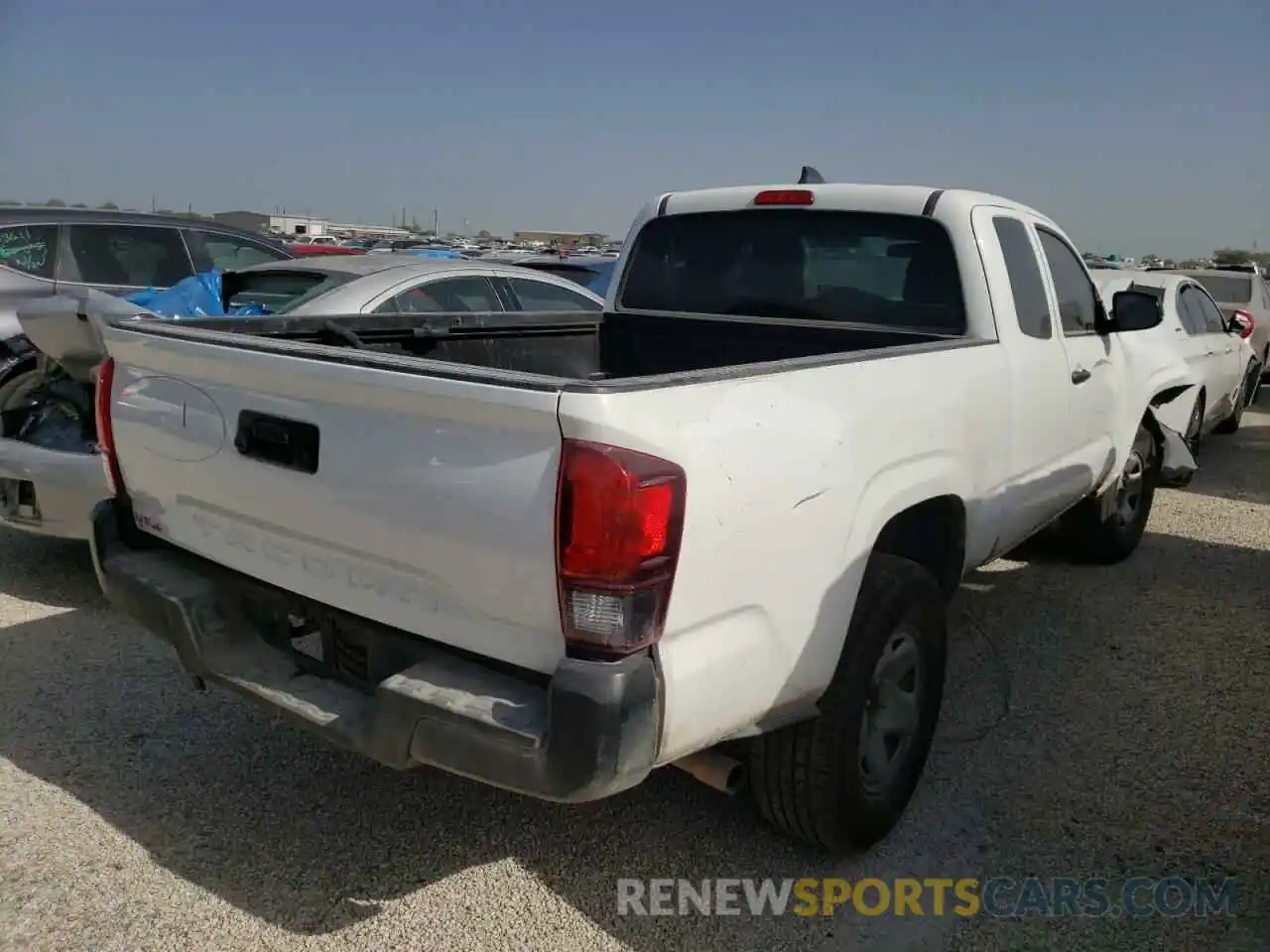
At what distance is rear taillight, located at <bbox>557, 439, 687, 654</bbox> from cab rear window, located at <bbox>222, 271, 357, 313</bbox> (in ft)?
14.9

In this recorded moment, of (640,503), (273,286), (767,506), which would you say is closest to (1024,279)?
(767,506)

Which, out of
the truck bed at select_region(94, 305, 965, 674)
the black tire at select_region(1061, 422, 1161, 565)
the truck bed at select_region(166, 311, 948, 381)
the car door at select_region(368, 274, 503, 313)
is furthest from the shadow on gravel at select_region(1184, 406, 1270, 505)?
the truck bed at select_region(94, 305, 965, 674)

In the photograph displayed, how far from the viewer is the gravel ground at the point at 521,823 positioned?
2.73m

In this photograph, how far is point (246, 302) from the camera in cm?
677

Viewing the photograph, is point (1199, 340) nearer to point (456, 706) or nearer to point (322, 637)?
point (322, 637)

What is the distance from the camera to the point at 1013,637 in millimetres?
4836

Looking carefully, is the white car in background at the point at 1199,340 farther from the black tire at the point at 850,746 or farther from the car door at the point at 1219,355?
the black tire at the point at 850,746

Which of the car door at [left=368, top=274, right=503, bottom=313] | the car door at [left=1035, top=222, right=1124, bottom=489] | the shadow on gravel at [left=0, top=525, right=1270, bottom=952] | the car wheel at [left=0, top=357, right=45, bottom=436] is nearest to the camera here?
the shadow on gravel at [left=0, top=525, right=1270, bottom=952]

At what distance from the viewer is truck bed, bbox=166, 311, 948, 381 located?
12.5ft

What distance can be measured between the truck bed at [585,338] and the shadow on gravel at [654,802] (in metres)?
1.46

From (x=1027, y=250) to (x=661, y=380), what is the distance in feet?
8.92

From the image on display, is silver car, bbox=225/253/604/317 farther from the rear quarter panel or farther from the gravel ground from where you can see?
the rear quarter panel

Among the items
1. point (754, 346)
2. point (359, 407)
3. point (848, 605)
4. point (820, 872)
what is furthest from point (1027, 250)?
point (359, 407)

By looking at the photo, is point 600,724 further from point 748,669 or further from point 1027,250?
point 1027,250
